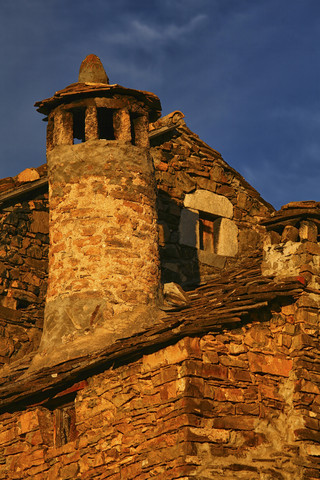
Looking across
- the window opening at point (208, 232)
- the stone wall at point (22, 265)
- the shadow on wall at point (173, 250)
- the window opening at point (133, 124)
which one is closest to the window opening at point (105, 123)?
the window opening at point (133, 124)

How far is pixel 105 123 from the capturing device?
15.0 metres

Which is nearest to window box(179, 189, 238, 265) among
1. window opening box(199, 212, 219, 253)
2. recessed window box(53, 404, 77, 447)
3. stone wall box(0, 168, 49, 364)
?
window opening box(199, 212, 219, 253)

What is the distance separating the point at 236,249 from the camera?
17.4 m

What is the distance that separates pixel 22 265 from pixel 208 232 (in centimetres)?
290

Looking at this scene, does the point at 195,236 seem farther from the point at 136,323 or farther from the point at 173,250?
the point at 136,323

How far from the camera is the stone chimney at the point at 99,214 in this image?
1363 centimetres

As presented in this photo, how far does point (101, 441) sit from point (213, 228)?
5.70 meters

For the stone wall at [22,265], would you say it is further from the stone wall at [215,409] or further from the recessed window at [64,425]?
the stone wall at [215,409]

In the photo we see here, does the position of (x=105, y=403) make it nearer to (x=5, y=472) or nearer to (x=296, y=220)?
(x=5, y=472)

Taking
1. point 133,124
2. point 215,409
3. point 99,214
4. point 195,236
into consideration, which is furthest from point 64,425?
point 195,236

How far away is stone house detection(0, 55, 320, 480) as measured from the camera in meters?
11.7

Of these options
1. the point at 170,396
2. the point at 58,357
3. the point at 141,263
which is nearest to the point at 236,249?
the point at 141,263

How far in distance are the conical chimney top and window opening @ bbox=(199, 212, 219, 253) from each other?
9.80 ft

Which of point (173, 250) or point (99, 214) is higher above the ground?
point (173, 250)
